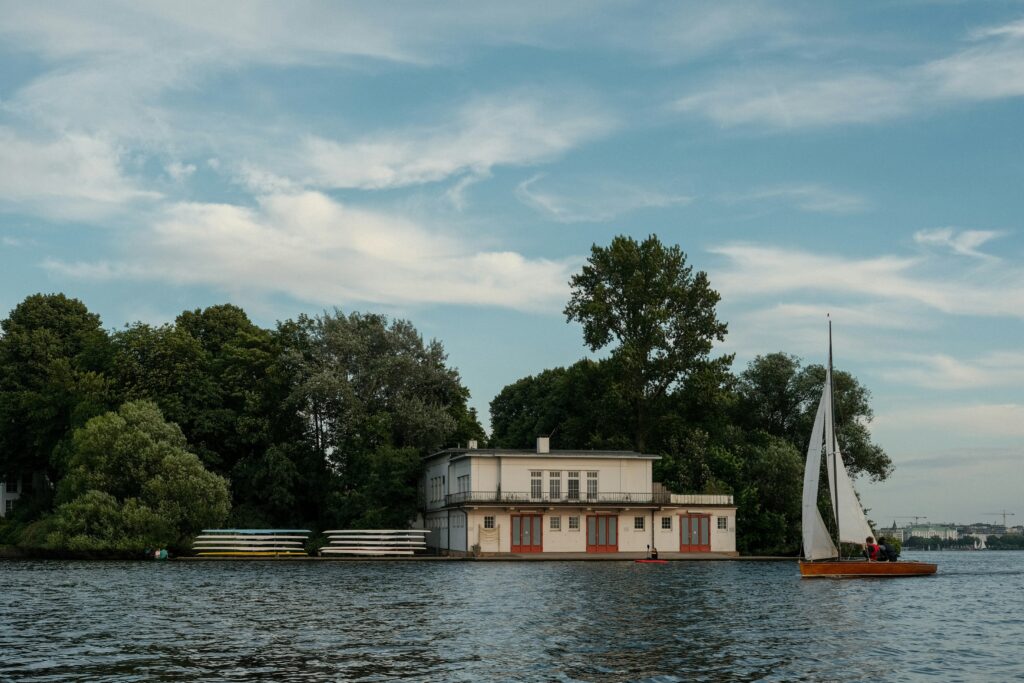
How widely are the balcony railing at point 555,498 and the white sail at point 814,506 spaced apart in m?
26.1

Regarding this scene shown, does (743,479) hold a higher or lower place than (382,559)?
higher

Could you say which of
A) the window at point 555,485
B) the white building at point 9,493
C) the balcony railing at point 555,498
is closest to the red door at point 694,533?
the balcony railing at point 555,498

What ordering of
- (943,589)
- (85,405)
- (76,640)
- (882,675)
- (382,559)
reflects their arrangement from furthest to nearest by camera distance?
(85,405) → (382,559) → (943,589) → (76,640) → (882,675)

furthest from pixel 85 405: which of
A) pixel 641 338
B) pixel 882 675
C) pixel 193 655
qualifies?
pixel 882 675

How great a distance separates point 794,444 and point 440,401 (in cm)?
3004

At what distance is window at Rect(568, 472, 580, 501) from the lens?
84062 mm

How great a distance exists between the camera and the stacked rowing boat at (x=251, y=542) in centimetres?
8131

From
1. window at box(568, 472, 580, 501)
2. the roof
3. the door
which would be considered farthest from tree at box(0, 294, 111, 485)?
the door

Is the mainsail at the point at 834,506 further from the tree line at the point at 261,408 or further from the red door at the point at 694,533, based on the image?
the tree line at the point at 261,408

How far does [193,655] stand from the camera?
2784 centimetres

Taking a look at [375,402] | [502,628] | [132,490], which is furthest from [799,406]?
[502,628]

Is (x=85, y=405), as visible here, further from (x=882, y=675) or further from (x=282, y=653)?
(x=882, y=675)

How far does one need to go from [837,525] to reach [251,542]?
142 feet

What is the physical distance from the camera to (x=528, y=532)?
83500 millimetres
